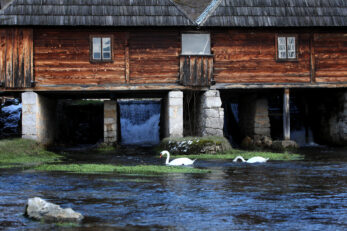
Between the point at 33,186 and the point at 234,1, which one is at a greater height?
the point at 234,1

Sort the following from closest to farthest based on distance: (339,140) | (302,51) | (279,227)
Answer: (279,227)
(302,51)
(339,140)

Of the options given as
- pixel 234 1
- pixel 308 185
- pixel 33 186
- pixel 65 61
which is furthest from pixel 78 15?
pixel 308 185

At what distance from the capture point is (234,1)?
20.3m

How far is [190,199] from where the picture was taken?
845 cm

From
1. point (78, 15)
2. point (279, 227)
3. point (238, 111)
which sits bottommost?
point (279, 227)

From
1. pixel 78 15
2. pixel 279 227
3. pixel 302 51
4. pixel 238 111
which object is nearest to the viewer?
pixel 279 227

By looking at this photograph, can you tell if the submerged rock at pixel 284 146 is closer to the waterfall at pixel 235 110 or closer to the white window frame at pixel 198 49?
the white window frame at pixel 198 49

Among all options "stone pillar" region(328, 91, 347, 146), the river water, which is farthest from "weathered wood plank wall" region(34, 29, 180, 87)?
the river water

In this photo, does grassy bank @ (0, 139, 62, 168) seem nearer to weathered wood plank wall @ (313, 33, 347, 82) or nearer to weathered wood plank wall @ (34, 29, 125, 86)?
weathered wood plank wall @ (34, 29, 125, 86)

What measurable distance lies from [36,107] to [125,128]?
8542 millimetres

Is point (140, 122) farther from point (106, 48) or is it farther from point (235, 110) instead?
point (106, 48)

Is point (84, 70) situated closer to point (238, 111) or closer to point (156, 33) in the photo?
point (156, 33)

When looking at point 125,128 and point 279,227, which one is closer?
point 279,227

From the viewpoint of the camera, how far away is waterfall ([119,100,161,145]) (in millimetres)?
→ 26797
